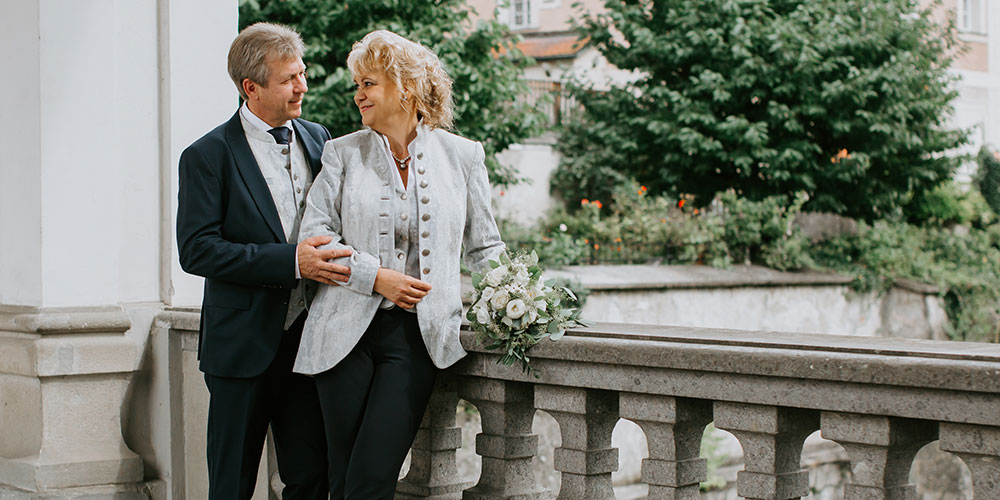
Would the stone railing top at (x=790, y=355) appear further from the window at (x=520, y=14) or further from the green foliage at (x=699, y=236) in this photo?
the window at (x=520, y=14)

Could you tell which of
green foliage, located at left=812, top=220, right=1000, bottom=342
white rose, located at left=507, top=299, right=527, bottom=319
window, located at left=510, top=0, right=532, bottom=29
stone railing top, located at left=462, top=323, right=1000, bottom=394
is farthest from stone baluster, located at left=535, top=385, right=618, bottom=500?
window, located at left=510, top=0, right=532, bottom=29

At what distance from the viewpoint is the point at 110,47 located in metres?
3.98

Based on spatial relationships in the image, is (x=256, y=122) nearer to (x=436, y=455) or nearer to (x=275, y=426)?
(x=275, y=426)

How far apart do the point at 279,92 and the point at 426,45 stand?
835 centimetres

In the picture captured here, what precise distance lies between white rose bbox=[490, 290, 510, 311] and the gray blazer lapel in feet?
2.10

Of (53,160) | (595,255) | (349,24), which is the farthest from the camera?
(595,255)

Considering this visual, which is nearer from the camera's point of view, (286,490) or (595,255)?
(286,490)

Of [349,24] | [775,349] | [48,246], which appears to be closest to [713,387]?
[775,349]

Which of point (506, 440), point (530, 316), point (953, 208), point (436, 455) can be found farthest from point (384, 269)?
point (953, 208)

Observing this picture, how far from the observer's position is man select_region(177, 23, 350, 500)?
9.96 feet

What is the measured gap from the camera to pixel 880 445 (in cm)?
229

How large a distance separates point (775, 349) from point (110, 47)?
2669 millimetres

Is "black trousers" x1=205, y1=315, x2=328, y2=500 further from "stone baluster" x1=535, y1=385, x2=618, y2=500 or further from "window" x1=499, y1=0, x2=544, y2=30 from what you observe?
"window" x1=499, y1=0, x2=544, y2=30

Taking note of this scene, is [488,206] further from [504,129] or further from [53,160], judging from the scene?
[504,129]
